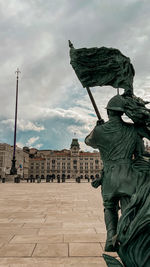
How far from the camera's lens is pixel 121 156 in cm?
264

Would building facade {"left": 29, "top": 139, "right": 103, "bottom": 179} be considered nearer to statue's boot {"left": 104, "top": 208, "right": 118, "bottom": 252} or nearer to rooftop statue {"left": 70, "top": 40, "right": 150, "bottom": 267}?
rooftop statue {"left": 70, "top": 40, "right": 150, "bottom": 267}

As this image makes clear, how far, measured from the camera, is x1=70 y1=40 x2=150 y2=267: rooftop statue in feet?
7.04

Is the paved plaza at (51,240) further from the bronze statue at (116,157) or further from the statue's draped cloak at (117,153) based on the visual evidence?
the statue's draped cloak at (117,153)

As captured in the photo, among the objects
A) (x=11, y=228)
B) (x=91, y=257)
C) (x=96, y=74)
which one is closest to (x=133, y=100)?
(x=96, y=74)

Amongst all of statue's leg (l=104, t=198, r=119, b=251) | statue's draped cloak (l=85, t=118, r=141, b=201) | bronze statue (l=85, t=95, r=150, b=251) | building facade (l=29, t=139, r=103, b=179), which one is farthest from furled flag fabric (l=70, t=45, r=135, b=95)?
building facade (l=29, t=139, r=103, b=179)

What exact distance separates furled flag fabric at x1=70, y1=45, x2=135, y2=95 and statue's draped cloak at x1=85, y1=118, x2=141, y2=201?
58 centimetres

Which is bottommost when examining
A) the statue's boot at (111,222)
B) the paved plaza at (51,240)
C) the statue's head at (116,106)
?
the paved plaza at (51,240)

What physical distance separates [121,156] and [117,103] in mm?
731

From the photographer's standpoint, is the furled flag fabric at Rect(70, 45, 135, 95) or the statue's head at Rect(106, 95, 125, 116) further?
the furled flag fabric at Rect(70, 45, 135, 95)

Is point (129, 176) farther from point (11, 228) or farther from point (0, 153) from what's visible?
point (0, 153)

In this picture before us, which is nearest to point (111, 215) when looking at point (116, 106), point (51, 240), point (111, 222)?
point (111, 222)

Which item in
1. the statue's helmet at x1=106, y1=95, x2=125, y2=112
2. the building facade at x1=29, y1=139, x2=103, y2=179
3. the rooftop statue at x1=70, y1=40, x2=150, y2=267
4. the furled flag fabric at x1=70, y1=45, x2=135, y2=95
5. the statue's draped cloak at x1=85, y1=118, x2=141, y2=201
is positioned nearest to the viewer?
the rooftop statue at x1=70, y1=40, x2=150, y2=267

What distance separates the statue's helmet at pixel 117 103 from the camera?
8.96 ft

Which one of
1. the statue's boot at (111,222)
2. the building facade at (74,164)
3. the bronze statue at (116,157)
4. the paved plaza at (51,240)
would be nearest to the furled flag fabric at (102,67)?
the bronze statue at (116,157)
